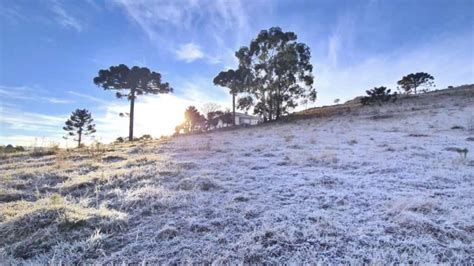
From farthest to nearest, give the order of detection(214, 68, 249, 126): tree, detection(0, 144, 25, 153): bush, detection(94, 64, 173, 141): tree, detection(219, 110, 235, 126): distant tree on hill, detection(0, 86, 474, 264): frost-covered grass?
1. detection(219, 110, 235, 126): distant tree on hill
2. detection(214, 68, 249, 126): tree
3. detection(94, 64, 173, 141): tree
4. detection(0, 144, 25, 153): bush
5. detection(0, 86, 474, 264): frost-covered grass

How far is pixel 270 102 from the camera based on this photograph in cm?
2622

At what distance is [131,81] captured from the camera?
73.3 feet

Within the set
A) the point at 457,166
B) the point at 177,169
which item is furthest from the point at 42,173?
the point at 457,166

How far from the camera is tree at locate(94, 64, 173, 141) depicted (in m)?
22.0

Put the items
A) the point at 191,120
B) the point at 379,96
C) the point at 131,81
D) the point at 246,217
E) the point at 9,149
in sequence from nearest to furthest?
the point at 246,217
the point at 9,149
the point at 131,81
the point at 379,96
the point at 191,120

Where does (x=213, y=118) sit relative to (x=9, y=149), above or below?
above

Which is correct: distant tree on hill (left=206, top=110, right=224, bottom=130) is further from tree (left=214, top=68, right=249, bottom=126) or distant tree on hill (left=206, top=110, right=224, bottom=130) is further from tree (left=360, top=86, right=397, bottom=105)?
tree (left=360, top=86, right=397, bottom=105)

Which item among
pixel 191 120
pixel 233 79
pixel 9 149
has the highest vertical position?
pixel 233 79

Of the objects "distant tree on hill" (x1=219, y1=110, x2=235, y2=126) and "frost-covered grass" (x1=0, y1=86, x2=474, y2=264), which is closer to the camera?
"frost-covered grass" (x1=0, y1=86, x2=474, y2=264)

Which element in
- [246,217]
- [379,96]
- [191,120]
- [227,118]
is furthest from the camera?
[191,120]

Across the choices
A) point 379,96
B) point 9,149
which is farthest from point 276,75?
point 9,149

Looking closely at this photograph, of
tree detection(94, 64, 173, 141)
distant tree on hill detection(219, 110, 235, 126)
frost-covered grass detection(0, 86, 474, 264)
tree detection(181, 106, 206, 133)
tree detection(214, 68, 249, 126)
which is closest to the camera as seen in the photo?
frost-covered grass detection(0, 86, 474, 264)

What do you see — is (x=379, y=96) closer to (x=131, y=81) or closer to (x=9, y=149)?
(x=131, y=81)

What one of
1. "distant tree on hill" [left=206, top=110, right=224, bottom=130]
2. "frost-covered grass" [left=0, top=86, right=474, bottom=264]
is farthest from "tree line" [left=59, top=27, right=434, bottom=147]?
"frost-covered grass" [left=0, top=86, right=474, bottom=264]
